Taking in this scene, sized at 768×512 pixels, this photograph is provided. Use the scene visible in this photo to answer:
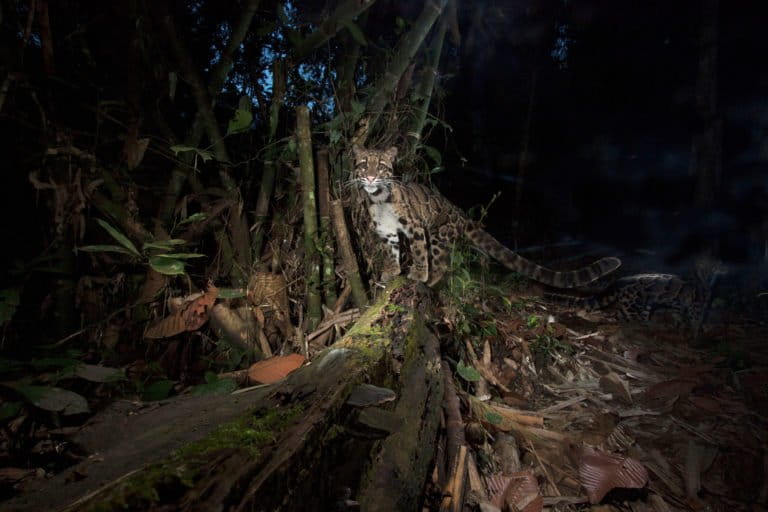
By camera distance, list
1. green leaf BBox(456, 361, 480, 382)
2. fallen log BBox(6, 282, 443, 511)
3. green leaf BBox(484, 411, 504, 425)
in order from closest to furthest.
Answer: fallen log BBox(6, 282, 443, 511)
green leaf BBox(484, 411, 504, 425)
green leaf BBox(456, 361, 480, 382)

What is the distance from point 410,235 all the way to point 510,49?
726 centimetres

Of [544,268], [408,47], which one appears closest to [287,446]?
[408,47]

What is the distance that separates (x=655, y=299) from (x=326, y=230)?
5185 mm

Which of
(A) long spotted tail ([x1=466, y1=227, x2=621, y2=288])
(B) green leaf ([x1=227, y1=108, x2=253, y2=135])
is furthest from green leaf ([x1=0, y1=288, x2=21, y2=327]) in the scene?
(A) long spotted tail ([x1=466, y1=227, x2=621, y2=288])

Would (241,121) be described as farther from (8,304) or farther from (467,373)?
(467,373)

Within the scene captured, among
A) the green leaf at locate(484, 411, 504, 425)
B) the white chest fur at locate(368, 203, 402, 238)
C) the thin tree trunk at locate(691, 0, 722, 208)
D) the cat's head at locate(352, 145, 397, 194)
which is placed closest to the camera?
the green leaf at locate(484, 411, 504, 425)

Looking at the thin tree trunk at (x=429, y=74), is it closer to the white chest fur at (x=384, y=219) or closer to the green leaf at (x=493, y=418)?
the white chest fur at (x=384, y=219)

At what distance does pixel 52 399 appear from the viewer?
196 centimetres

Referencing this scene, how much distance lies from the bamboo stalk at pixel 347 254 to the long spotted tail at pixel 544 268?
87.7 inches

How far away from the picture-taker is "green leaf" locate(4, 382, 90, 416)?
6.33 feet

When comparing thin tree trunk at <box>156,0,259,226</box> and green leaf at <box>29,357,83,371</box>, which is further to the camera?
thin tree trunk at <box>156,0,259,226</box>

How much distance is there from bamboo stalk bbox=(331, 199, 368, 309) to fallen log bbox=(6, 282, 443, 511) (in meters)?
1.11

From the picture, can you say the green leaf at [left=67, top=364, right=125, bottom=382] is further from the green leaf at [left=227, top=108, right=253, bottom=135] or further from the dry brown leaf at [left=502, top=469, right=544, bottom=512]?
the dry brown leaf at [left=502, top=469, right=544, bottom=512]

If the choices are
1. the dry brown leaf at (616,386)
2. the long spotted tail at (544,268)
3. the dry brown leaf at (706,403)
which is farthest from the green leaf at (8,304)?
the dry brown leaf at (706,403)
